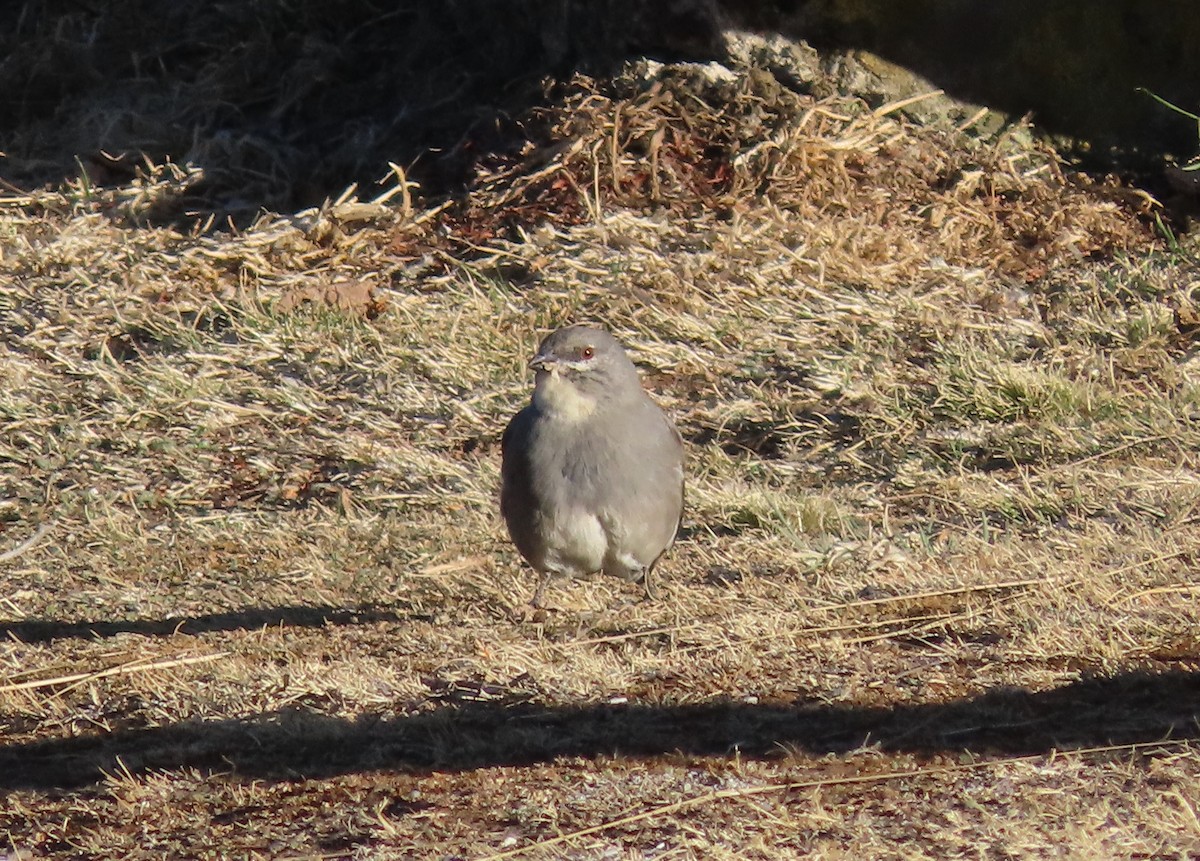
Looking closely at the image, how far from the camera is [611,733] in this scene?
3994 mm

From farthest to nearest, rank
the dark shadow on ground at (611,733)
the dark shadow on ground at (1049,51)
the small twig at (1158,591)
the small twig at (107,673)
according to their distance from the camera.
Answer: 1. the dark shadow on ground at (1049,51)
2. the small twig at (107,673)
3. the small twig at (1158,591)
4. the dark shadow on ground at (611,733)

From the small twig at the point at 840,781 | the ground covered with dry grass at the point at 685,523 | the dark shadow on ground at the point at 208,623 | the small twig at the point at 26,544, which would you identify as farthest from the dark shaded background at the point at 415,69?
the small twig at the point at 840,781

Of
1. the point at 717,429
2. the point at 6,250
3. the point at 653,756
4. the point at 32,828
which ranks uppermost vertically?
the point at 653,756

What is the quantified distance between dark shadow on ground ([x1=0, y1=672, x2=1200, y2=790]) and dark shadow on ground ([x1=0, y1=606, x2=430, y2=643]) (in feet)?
3.11

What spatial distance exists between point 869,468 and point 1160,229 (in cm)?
263

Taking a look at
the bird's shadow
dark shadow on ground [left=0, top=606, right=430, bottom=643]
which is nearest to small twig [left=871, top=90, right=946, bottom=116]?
dark shadow on ground [left=0, top=606, right=430, bottom=643]

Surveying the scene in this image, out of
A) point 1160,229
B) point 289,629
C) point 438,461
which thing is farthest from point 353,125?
point 289,629

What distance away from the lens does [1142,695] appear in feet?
13.0

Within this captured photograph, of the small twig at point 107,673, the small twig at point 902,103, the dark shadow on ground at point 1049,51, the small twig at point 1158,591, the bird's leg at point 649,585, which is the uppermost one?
the dark shadow on ground at point 1049,51

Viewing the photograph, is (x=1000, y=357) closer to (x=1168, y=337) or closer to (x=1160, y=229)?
(x=1168, y=337)

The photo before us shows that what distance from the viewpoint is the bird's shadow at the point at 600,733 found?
381 centimetres

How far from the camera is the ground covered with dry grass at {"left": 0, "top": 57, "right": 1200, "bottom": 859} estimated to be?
11.8ft

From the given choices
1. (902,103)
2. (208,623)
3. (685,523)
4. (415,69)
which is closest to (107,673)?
(208,623)

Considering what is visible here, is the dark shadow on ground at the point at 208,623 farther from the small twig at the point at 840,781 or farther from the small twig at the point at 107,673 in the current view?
the small twig at the point at 840,781
